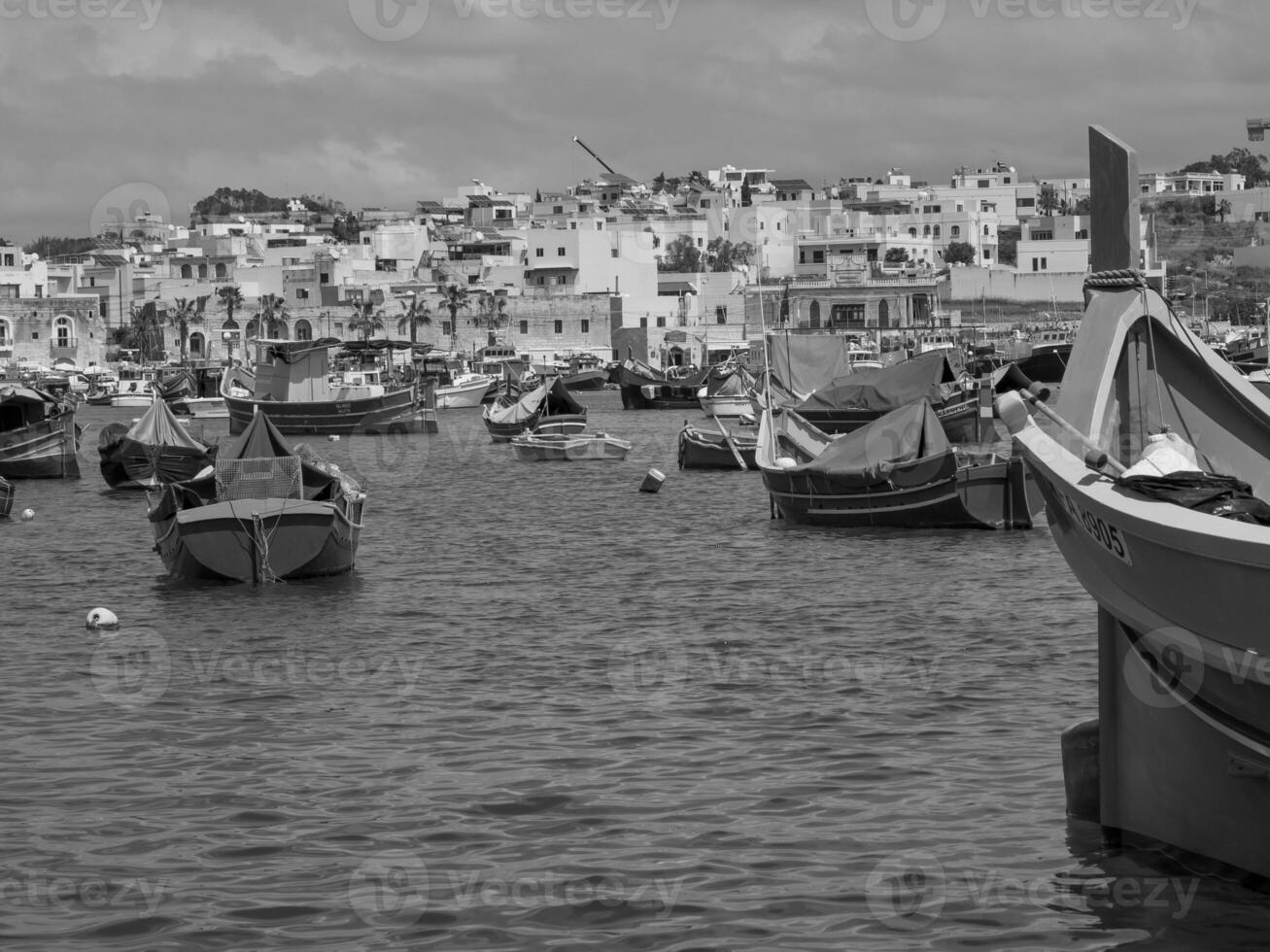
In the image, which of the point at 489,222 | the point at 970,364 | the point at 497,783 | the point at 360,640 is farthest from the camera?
the point at 489,222

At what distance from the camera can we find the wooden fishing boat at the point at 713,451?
49.5 m

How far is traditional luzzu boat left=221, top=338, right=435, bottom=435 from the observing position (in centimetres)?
6919

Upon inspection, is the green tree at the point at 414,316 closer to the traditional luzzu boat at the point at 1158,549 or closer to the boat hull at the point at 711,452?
the boat hull at the point at 711,452

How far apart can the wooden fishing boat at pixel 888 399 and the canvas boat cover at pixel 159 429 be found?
18198 mm

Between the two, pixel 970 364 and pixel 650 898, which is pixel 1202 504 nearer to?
pixel 650 898

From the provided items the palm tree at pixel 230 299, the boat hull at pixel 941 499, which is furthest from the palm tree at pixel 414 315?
the boat hull at pixel 941 499

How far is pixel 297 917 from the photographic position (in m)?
10.9

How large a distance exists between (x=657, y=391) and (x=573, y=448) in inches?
1427

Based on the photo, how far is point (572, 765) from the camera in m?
14.4

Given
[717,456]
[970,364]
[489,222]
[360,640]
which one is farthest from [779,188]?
[360,640]

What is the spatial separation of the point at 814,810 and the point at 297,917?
13.1ft

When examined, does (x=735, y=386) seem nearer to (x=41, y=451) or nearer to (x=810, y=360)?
(x=810, y=360)

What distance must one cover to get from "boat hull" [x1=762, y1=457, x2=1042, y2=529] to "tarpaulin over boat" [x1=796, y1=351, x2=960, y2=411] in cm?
2055

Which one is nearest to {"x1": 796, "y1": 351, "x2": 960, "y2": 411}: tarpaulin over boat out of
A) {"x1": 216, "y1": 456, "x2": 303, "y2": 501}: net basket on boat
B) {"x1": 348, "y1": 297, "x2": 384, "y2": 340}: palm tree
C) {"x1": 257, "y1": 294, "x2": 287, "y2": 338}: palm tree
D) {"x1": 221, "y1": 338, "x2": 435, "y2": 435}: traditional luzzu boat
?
{"x1": 221, "y1": 338, "x2": 435, "y2": 435}: traditional luzzu boat
